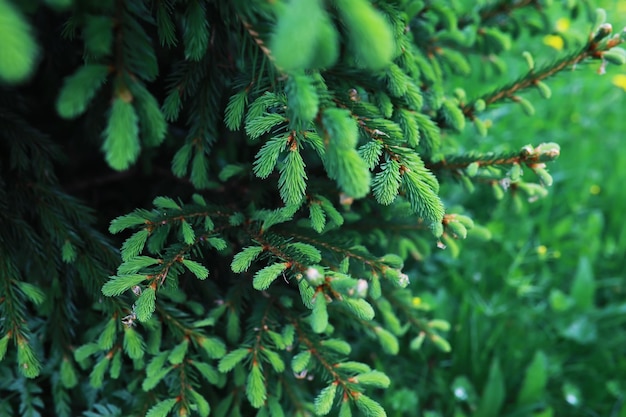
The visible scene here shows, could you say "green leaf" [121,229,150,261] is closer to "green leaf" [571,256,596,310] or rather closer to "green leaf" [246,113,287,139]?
"green leaf" [246,113,287,139]

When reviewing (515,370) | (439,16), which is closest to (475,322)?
(515,370)

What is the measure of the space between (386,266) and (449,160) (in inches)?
18.0

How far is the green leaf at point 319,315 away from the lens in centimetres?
112

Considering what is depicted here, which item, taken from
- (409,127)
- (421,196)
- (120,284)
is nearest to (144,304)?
(120,284)

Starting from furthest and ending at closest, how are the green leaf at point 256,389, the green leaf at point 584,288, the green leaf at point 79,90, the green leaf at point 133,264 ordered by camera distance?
1. the green leaf at point 584,288
2. the green leaf at point 256,389
3. the green leaf at point 133,264
4. the green leaf at point 79,90

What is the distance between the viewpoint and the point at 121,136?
882 mm

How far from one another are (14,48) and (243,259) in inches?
26.4

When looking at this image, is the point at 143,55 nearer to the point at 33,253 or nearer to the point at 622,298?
the point at 33,253

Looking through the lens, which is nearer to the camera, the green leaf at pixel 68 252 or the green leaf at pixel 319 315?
the green leaf at pixel 319 315

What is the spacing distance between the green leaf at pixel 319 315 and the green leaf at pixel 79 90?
605 millimetres

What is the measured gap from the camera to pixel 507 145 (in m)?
2.86

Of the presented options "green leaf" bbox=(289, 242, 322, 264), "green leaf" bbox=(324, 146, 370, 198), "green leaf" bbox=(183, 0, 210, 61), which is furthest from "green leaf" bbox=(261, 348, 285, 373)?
"green leaf" bbox=(183, 0, 210, 61)

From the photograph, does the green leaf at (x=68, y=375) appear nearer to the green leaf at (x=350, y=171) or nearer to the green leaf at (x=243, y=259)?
the green leaf at (x=243, y=259)

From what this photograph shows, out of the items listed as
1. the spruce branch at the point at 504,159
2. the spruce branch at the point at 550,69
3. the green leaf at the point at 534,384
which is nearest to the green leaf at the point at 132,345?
the spruce branch at the point at 504,159
